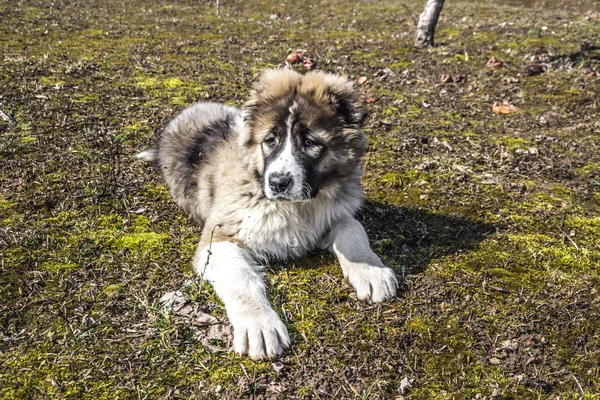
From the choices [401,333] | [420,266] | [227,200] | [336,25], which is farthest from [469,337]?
[336,25]

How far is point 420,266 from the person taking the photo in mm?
3980

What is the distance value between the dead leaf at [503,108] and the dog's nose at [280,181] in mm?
5479

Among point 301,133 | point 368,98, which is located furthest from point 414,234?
point 368,98

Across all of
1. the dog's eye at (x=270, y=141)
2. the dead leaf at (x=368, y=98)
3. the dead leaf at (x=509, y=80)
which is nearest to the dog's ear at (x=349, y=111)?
the dog's eye at (x=270, y=141)

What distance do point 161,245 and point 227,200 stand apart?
690 millimetres

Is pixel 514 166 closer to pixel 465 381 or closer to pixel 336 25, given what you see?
pixel 465 381

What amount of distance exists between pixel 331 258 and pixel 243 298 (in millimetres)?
1016

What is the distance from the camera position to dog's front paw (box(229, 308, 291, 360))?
3.00 m

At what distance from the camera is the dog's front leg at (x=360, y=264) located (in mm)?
3564

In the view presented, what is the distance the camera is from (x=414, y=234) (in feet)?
14.6

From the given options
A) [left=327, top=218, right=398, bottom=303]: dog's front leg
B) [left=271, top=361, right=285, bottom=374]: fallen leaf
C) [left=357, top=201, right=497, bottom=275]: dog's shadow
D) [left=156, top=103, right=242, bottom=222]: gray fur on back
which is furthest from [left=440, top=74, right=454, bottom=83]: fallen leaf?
[left=271, top=361, right=285, bottom=374]: fallen leaf

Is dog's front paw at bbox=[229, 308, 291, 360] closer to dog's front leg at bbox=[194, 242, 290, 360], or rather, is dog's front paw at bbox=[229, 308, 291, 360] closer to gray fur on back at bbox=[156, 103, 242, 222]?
dog's front leg at bbox=[194, 242, 290, 360]

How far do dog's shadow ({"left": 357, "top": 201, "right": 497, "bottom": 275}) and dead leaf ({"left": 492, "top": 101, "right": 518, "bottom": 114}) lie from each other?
371 cm

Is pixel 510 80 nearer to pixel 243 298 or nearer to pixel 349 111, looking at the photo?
pixel 349 111
